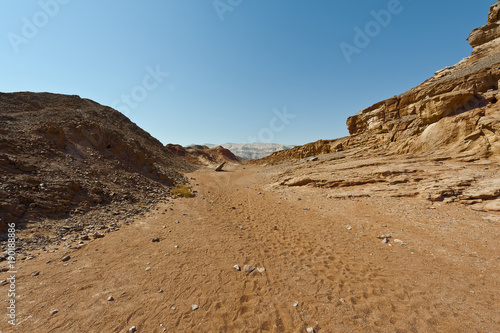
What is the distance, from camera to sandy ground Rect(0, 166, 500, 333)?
12.1ft

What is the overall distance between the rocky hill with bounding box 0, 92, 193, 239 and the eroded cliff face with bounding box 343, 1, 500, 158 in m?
21.4

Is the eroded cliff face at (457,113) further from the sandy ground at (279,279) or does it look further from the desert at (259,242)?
the sandy ground at (279,279)

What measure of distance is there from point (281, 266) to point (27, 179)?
12.1 metres

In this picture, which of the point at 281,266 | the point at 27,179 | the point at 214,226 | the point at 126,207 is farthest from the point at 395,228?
the point at 27,179

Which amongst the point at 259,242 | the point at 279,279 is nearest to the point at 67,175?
the point at 259,242

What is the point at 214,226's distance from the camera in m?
8.91

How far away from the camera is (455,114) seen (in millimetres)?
15273

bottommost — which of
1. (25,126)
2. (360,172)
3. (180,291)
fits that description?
(180,291)

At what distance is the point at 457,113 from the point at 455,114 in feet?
0.41

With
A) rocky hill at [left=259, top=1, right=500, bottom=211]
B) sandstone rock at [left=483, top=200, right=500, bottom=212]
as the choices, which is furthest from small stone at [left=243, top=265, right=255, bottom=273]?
sandstone rock at [left=483, top=200, right=500, bottom=212]

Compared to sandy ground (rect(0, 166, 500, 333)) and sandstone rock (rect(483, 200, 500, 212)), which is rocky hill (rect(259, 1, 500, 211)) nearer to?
sandstone rock (rect(483, 200, 500, 212))

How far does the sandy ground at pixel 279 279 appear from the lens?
3689mm

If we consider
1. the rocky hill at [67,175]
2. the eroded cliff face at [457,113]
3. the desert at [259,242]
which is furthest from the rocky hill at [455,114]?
the rocky hill at [67,175]

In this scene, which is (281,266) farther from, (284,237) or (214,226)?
(214,226)
